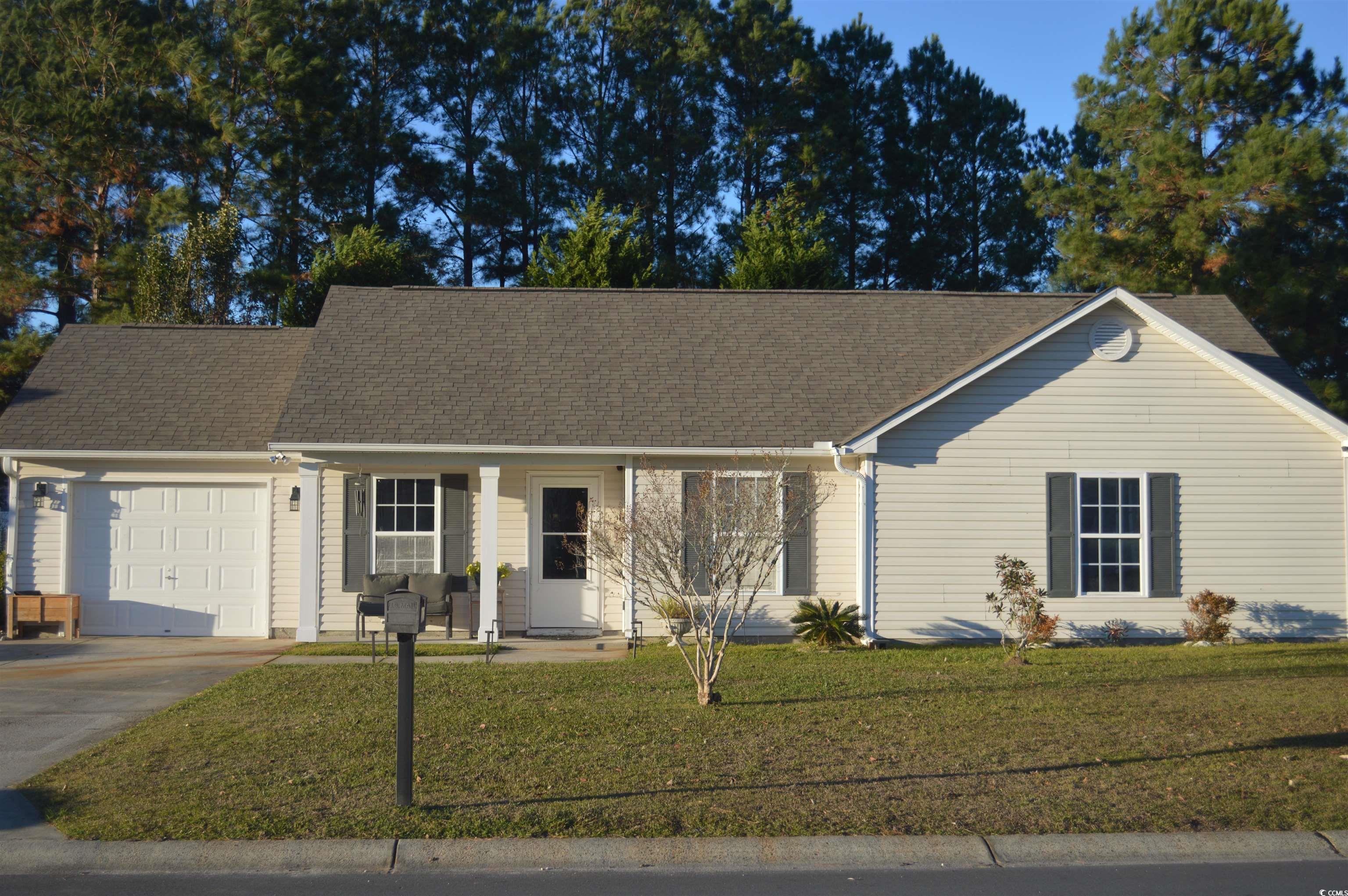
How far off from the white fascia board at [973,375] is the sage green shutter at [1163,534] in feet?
7.75

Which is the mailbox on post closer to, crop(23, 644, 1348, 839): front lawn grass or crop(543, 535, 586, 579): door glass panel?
crop(23, 644, 1348, 839): front lawn grass

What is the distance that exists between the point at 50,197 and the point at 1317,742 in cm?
3143

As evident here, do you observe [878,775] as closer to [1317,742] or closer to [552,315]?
[1317,742]

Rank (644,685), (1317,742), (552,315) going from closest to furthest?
(1317,742), (644,685), (552,315)

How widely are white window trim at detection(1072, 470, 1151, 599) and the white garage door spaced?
1120 cm

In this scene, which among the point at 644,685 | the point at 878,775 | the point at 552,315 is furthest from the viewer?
the point at 552,315

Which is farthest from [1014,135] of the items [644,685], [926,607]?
[644,685]

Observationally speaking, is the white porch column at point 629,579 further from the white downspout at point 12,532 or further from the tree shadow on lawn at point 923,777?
the white downspout at point 12,532

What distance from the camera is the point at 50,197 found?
29953 millimetres

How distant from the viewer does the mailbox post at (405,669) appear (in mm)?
7164

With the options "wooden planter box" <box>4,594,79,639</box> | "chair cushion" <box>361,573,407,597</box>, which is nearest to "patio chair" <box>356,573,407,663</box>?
"chair cushion" <box>361,573,407,597</box>

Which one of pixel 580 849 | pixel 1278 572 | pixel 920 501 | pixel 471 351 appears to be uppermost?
pixel 471 351

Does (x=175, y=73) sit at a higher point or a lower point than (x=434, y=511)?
higher

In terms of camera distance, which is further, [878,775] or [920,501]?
[920,501]
